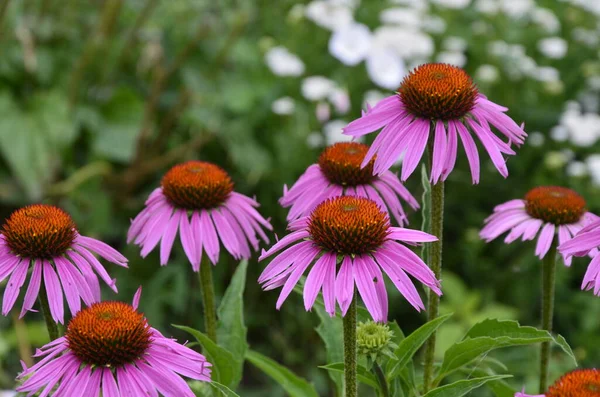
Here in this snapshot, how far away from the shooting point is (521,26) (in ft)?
12.3

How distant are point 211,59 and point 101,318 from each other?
2620 millimetres

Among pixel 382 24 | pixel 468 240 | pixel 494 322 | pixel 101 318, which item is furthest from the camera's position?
pixel 382 24

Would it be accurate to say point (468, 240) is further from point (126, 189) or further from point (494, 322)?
point (494, 322)

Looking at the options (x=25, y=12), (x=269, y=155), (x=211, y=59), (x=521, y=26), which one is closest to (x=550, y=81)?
(x=521, y=26)

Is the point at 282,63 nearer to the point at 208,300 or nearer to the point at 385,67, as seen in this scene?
the point at 385,67

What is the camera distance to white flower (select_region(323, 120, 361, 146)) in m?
2.52

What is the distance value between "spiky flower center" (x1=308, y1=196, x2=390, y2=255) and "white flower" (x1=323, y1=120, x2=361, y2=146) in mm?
1648

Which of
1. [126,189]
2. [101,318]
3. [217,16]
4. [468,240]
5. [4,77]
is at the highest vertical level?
[217,16]

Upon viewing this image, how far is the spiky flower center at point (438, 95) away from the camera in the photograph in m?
0.89

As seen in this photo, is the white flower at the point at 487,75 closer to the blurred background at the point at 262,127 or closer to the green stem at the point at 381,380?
the blurred background at the point at 262,127

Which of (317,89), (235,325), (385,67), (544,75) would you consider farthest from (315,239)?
(544,75)

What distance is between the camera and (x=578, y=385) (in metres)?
0.68

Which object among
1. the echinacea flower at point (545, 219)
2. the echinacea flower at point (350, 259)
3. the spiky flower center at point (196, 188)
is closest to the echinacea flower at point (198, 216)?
the spiky flower center at point (196, 188)

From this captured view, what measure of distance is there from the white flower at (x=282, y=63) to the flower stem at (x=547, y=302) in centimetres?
187
